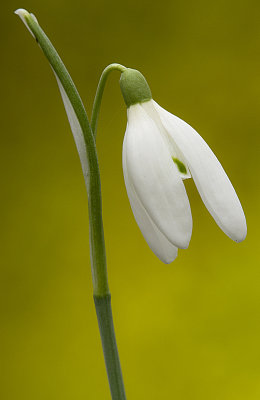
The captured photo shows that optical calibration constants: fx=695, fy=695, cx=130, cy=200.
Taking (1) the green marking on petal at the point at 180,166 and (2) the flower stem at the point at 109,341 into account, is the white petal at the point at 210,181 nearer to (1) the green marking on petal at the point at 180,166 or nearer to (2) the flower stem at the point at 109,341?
(1) the green marking on petal at the point at 180,166

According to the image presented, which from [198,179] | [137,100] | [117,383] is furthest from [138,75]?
[117,383]

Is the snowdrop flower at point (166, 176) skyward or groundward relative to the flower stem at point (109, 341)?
skyward

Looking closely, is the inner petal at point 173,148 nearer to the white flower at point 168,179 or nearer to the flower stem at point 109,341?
the white flower at point 168,179

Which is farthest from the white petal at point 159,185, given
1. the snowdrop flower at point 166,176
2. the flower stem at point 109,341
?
the flower stem at point 109,341

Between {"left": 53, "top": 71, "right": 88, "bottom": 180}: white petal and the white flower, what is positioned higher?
{"left": 53, "top": 71, "right": 88, "bottom": 180}: white petal

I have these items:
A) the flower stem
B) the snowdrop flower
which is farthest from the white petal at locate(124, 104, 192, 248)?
the flower stem

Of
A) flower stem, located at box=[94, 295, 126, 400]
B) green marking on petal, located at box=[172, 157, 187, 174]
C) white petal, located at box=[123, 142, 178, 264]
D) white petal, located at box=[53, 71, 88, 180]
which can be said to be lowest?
flower stem, located at box=[94, 295, 126, 400]

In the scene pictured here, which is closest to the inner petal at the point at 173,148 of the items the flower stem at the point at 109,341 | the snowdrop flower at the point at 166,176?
the snowdrop flower at the point at 166,176

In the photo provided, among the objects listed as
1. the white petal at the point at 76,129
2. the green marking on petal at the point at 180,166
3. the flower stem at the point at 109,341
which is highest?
the white petal at the point at 76,129

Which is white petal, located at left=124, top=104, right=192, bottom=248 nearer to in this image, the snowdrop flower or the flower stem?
the snowdrop flower
